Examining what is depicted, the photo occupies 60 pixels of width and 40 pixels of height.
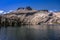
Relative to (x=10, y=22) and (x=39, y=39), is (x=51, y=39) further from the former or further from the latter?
(x=10, y=22)

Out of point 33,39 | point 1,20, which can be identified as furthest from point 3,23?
point 33,39

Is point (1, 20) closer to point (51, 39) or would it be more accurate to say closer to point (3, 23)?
point (3, 23)

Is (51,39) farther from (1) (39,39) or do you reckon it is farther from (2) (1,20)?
(2) (1,20)

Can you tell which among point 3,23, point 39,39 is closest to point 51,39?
point 39,39

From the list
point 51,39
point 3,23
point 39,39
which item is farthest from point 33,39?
point 3,23

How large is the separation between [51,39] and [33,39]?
205 inches

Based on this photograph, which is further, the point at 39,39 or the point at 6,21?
the point at 6,21

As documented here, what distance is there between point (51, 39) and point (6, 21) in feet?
334

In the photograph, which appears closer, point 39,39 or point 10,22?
point 39,39

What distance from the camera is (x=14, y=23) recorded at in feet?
484

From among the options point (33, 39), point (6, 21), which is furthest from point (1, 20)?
point (33, 39)

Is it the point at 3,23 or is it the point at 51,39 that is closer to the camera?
the point at 51,39

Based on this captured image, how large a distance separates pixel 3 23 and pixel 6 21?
6012mm

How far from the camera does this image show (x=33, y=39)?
46562mm
